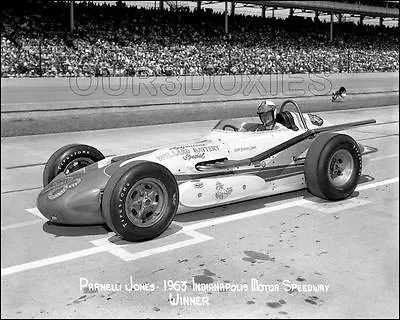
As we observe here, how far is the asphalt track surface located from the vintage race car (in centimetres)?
22

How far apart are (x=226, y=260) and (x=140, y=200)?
3.24 feet

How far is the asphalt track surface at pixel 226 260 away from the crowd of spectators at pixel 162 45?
13.5 metres

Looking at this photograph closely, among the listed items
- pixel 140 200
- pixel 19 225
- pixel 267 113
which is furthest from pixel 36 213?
pixel 267 113

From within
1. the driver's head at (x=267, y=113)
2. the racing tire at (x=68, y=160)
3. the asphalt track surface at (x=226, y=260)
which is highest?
the driver's head at (x=267, y=113)

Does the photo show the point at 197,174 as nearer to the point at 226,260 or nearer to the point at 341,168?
the point at 226,260

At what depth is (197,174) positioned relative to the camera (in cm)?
554

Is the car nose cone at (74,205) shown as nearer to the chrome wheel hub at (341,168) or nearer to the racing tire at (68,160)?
the racing tire at (68,160)

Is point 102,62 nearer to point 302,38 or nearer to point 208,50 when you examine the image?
point 208,50

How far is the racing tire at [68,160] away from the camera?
603 centimetres

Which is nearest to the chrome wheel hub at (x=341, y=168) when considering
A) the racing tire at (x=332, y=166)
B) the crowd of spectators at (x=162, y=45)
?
the racing tire at (x=332, y=166)

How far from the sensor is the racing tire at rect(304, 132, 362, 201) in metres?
6.11

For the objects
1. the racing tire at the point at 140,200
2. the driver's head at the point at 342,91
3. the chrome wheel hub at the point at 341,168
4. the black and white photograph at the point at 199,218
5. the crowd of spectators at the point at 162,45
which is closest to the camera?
the black and white photograph at the point at 199,218

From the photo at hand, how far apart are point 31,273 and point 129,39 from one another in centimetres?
2389

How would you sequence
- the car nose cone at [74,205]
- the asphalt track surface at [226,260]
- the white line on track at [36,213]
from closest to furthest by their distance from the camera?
the asphalt track surface at [226,260] → the car nose cone at [74,205] → the white line on track at [36,213]
